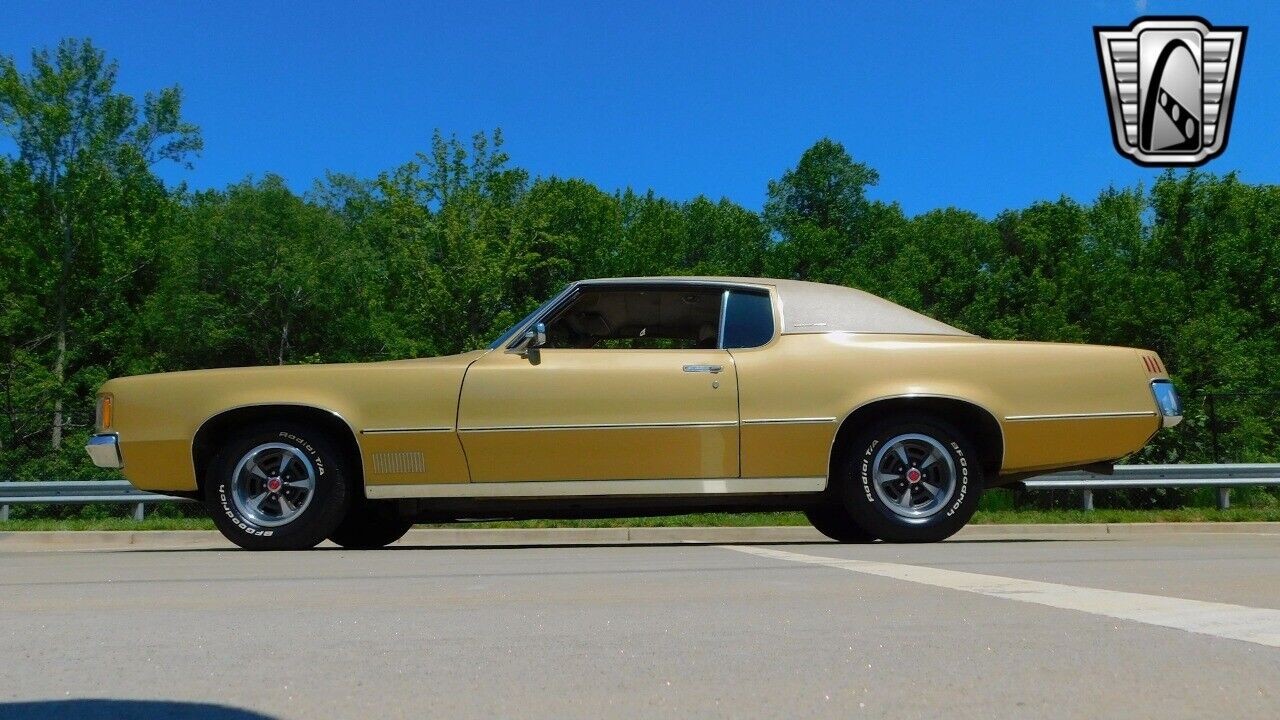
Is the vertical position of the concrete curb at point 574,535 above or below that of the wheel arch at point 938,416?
below

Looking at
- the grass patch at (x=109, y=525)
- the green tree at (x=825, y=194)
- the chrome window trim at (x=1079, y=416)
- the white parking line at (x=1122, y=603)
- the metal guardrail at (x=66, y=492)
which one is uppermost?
the green tree at (x=825, y=194)

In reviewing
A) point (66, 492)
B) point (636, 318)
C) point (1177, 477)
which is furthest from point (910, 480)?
point (66, 492)

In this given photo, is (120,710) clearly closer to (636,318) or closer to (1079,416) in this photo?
(636,318)

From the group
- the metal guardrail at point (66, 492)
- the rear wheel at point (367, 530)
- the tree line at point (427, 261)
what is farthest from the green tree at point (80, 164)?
the rear wheel at point (367, 530)

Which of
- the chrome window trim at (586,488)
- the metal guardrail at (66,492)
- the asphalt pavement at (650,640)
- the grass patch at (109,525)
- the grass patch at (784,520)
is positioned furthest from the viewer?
the metal guardrail at (66,492)

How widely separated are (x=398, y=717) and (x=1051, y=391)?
19.4ft

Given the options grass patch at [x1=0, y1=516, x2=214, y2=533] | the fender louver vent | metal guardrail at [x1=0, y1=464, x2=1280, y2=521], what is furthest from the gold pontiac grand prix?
metal guardrail at [x1=0, y1=464, x2=1280, y2=521]

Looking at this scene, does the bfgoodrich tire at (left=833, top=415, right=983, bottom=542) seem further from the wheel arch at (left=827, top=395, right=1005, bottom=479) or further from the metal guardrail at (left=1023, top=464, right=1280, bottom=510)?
the metal guardrail at (left=1023, top=464, right=1280, bottom=510)

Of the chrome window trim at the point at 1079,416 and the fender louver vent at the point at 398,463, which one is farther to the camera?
the chrome window trim at the point at 1079,416

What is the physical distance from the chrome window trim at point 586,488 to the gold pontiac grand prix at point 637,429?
12 mm

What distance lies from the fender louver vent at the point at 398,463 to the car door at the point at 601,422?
295 mm

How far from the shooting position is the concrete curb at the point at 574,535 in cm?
1188

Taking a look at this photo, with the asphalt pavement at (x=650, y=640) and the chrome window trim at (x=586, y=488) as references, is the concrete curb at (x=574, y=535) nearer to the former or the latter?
the chrome window trim at (x=586, y=488)

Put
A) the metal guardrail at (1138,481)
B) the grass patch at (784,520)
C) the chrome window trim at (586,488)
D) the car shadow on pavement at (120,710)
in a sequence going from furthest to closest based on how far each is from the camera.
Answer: the metal guardrail at (1138,481)
the grass patch at (784,520)
the chrome window trim at (586,488)
the car shadow on pavement at (120,710)
